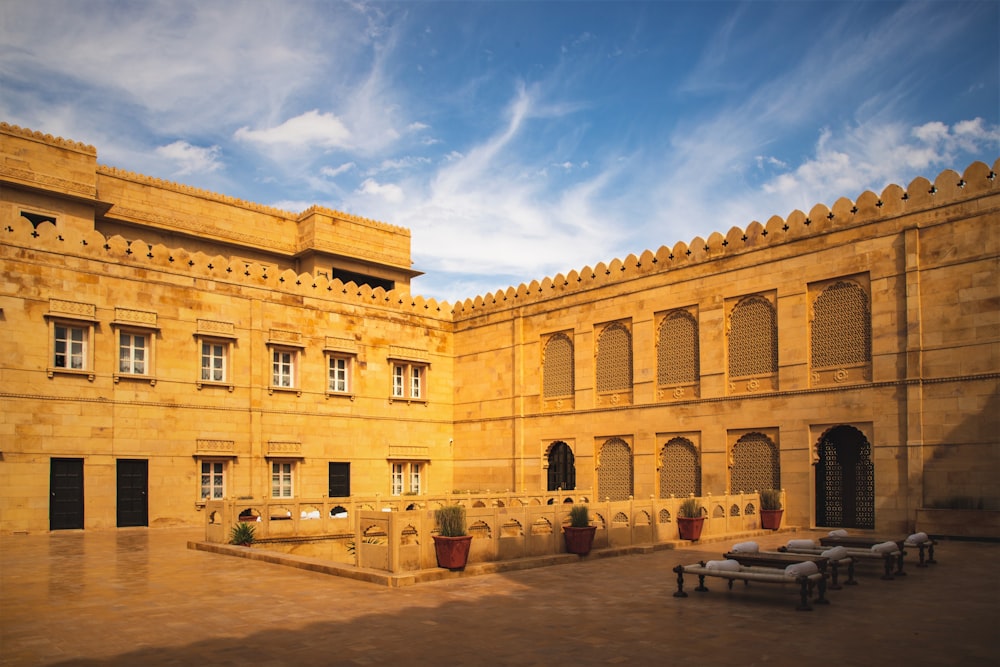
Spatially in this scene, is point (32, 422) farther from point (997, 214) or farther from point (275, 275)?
point (997, 214)

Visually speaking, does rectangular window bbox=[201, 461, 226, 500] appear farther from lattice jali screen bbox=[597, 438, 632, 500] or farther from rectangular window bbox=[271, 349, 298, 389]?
lattice jali screen bbox=[597, 438, 632, 500]

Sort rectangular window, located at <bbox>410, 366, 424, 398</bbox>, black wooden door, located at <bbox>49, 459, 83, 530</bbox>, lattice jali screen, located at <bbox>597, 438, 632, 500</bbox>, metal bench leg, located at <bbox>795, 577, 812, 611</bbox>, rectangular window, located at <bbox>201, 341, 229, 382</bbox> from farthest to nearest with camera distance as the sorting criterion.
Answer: rectangular window, located at <bbox>410, 366, 424, 398</bbox>
lattice jali screen, located at <bbox>597, 438, 632, 500</bbox>
rectangular window, located at <bbox>201, 341, 229, 382</bbox>
black wooden door, located at <bbox>49, 459, 83, 530</bbox>
metal bench leg, located at <bbox>795, 577, 812, 611</bbox>

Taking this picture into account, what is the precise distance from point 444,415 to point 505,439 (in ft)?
9.70

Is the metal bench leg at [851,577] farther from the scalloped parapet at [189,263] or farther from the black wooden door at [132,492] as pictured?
the scalloped parapet at [189,263]

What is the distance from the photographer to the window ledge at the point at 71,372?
20.7 meters

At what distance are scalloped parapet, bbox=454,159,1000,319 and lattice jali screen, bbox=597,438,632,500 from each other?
5.23 meters

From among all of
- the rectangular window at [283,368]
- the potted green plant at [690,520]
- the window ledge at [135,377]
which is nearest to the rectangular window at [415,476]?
the rectangular window at [283,368]

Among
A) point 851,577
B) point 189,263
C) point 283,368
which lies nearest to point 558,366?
point 283,368

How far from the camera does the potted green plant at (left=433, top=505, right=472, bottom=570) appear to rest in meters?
12.9

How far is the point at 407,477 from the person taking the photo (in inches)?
1129

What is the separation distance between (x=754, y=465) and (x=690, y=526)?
5.15 meters

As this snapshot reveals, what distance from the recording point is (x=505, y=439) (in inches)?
1123

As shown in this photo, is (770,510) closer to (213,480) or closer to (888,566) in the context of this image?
(888,566)

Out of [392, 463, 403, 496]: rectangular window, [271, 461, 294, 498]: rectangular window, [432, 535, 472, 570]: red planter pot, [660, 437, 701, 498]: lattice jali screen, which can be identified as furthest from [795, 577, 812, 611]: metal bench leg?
[392, 463, 403, 496]: rectangular window
